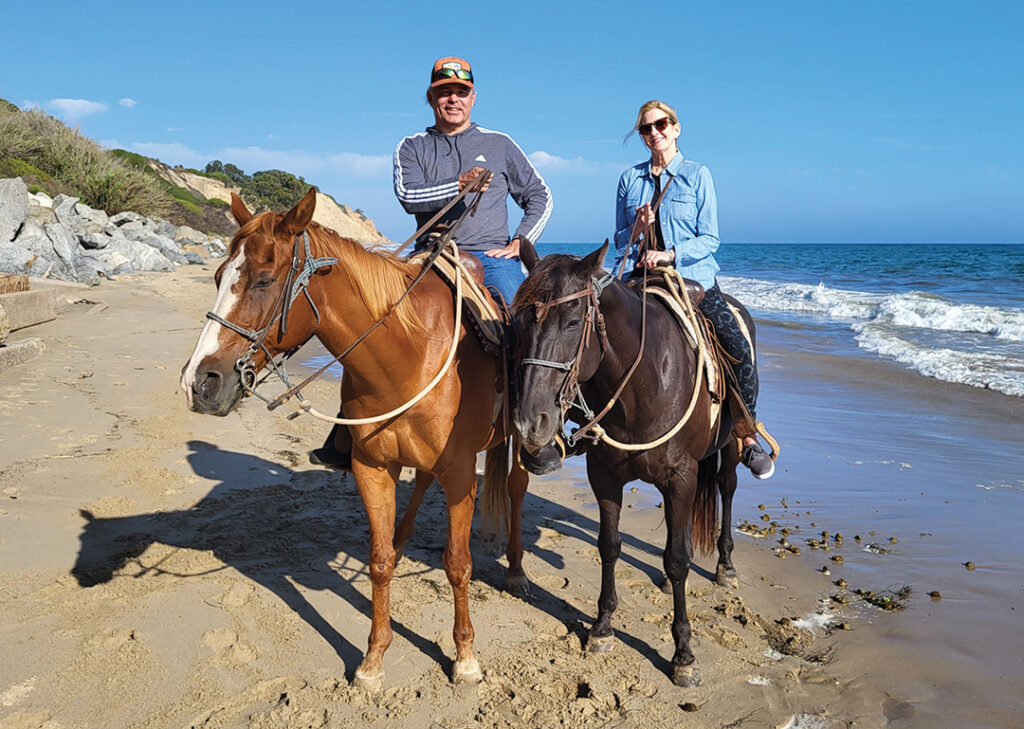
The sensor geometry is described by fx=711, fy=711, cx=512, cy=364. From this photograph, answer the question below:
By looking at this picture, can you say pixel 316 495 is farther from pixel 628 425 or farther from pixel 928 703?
pixel 928 703

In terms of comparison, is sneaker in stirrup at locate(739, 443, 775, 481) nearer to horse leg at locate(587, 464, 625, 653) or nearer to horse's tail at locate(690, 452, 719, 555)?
horse's tail at locate(690, 452, 719, 555)

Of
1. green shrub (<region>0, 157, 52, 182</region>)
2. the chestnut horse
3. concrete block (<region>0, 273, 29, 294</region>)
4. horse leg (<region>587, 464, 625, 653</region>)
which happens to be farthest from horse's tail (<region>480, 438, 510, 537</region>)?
green shrub (<region>0, 157, 52, 182</region>)

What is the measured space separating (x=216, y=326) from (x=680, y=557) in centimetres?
248

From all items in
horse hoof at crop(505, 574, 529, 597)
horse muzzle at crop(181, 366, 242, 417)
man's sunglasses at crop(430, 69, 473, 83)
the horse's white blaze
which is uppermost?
man's sunglasses at crop(430, 69, 473, 83)

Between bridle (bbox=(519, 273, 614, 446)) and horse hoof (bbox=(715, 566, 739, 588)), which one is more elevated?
bridle (bbox=(519, 273, 614, 446))

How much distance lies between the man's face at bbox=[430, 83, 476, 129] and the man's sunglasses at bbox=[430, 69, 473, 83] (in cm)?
5

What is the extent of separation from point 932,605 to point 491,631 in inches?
100

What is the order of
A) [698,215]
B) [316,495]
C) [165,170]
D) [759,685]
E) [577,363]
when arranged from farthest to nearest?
[165,170]
[316,495]
[698,215]
[759,685]
[577,363]

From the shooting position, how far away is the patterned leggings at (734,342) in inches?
160

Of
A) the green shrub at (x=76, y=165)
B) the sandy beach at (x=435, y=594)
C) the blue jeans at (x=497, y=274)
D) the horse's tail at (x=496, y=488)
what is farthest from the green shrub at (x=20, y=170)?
the horse's tail at (x=496, y=488)

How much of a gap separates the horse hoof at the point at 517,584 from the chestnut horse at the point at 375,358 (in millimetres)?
934

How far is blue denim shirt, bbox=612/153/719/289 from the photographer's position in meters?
3.95

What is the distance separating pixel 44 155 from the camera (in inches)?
865

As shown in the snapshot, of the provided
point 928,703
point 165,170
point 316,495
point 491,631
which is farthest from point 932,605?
point 165,170
